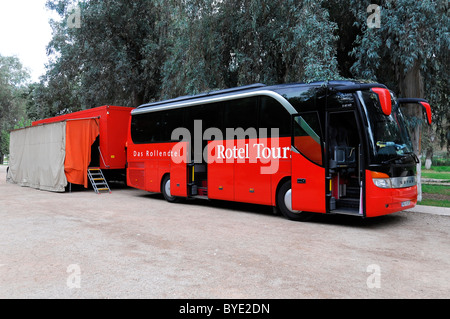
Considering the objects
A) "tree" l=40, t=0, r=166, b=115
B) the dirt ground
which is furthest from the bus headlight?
"tree" l=40, t=0, r=166, b=115

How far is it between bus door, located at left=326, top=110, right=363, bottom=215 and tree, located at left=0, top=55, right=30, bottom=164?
4222cm

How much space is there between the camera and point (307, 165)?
8.13 metres

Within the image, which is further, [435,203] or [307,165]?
[435,203]

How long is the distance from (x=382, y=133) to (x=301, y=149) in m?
1.75

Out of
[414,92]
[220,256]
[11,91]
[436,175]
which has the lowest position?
[220,256]

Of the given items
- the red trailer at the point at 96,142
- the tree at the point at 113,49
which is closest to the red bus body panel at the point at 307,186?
the red trailer at the point at 96,142

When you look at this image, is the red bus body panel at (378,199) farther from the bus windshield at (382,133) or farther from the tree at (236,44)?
the tree at (236,44)

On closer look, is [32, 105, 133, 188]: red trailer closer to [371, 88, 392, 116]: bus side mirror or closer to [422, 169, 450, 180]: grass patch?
[371, 88, 392, 116]: bus side mirror

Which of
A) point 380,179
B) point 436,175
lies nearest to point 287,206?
point 380,179

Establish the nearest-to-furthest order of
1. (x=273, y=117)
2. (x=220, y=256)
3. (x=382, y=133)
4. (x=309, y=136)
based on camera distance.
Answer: (x=220, y=256) → (x=382, y=133) → (x=309, y=136) → (x=273, y=117)

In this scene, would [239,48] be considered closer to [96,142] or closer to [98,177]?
[96,142]

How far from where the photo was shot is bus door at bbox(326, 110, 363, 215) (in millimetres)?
7910

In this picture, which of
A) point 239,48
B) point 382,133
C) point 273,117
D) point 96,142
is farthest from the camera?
point 96,142

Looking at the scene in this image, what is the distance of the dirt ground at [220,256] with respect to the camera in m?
4.10
